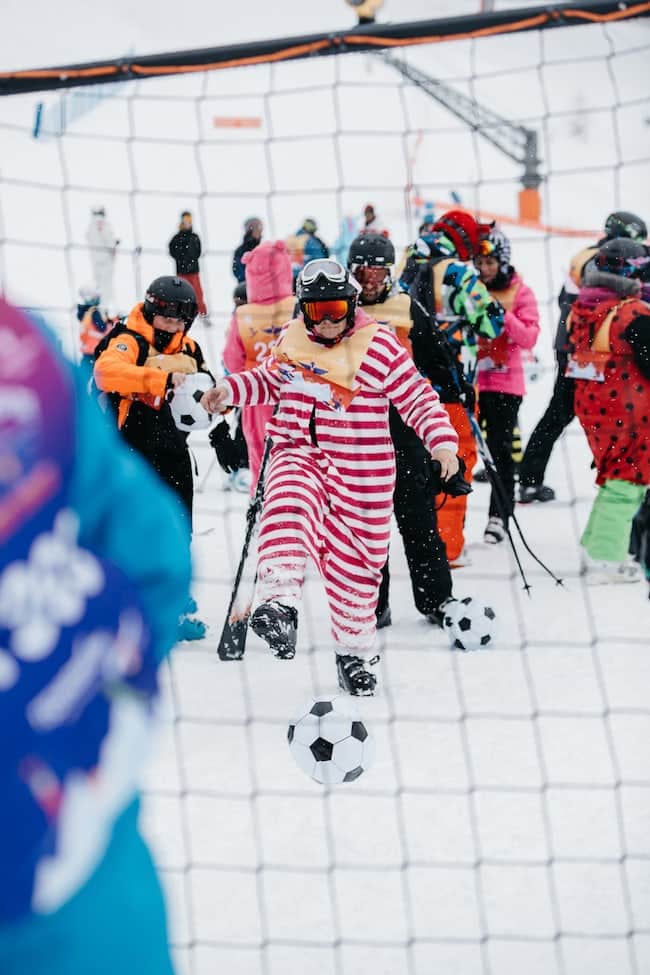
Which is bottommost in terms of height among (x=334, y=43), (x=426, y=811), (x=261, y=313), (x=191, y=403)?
(x=426, y=811)

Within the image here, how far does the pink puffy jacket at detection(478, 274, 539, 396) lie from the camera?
5402mm

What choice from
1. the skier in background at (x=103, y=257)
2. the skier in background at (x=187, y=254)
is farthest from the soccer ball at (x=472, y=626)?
the skier in background at (x=103, y=257)

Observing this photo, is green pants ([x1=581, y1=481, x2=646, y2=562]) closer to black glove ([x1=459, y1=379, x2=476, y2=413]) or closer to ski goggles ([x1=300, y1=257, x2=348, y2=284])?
black glove ([x1=459, y1=379, x2=476, y2=413])

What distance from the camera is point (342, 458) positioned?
12.4ft

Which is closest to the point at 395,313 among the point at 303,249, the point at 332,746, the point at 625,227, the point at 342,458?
the point at 342,458

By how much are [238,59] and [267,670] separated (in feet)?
7.52

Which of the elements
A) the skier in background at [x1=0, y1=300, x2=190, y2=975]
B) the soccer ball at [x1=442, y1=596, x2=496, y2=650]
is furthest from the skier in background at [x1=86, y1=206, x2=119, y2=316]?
the skier in background at [x1=0, y1=300, x2=190, y2=975]

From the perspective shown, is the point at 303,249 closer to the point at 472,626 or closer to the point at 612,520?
the point at 612,520

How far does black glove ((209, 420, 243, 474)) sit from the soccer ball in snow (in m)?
0.23

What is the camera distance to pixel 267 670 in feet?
14.0

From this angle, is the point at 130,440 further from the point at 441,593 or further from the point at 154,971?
the point at 154,971

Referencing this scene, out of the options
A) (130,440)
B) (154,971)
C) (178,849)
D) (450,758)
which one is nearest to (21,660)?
(154,971)

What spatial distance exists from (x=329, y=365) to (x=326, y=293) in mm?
241

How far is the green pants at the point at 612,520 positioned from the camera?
4.91 m
